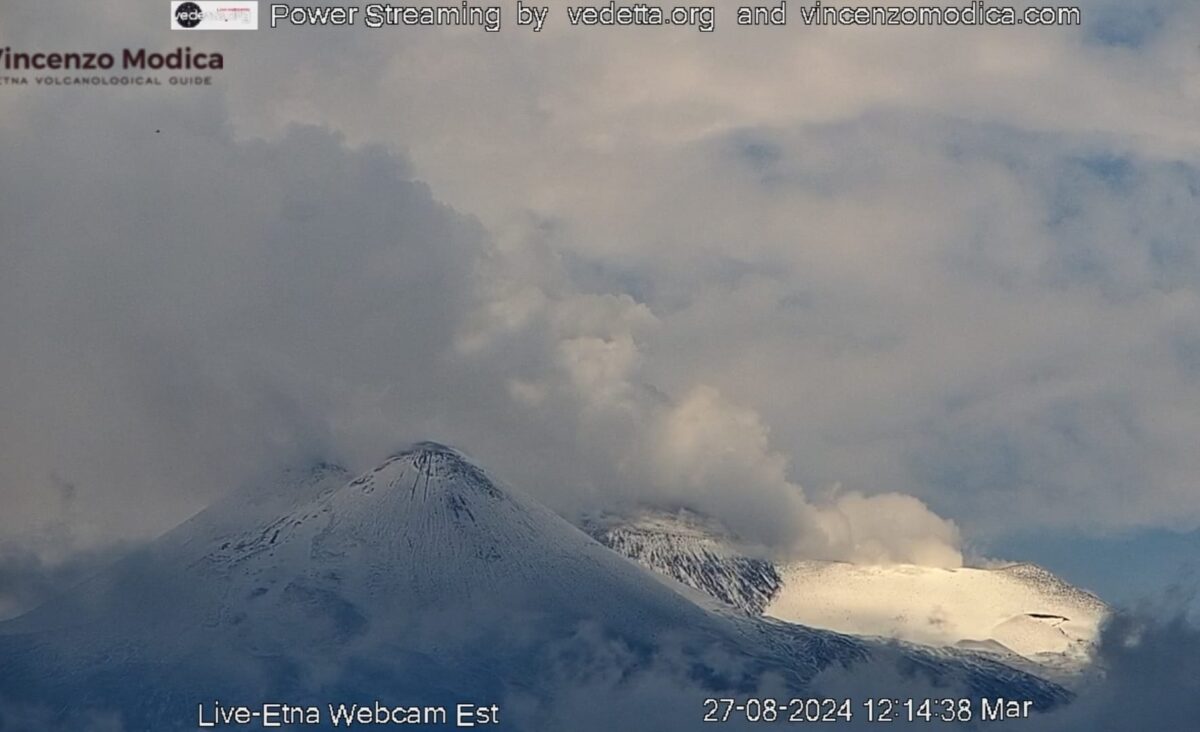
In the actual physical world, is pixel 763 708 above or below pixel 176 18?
below

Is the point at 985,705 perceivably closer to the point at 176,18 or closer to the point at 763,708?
the point at 763,708

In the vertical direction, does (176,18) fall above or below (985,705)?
above

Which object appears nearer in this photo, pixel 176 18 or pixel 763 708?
pixel 176 18

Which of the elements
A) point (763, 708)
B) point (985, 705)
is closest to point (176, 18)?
point (763, 708)

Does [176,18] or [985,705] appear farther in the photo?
[985,705]
